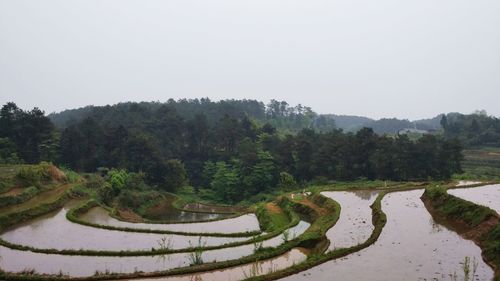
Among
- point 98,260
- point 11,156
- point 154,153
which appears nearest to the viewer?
point 98,260

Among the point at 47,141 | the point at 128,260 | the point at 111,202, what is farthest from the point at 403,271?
the point at 47,141

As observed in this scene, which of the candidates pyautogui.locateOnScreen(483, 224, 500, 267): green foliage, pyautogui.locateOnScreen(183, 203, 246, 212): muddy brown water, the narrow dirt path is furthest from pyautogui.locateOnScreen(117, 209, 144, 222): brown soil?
pyautogui.locateOnScreen(483, 224, 500, 267): green foliage

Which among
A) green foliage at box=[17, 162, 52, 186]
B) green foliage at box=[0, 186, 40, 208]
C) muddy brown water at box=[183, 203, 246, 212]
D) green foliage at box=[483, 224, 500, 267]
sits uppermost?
green foliage at box=[17, 162, 52, 186]

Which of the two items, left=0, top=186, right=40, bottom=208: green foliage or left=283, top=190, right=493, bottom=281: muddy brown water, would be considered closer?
left=283, top=190, right=493, bottom=281: muddy brown water

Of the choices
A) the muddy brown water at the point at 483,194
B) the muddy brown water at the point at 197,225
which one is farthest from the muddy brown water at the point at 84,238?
the muddy brown water at the point at 483,194

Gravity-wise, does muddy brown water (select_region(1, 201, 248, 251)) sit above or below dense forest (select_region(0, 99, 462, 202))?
below

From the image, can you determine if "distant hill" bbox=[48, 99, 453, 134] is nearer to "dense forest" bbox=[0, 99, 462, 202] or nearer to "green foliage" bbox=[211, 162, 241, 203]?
"dense forest" bbox=[0, 99, 462, 202]

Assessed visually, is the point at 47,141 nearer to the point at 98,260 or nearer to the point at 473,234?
the point at 98,260

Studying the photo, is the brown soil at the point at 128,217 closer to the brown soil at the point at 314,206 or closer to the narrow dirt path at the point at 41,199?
the narrow dirt path at the point at 41,199
